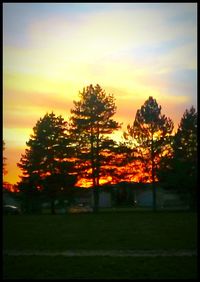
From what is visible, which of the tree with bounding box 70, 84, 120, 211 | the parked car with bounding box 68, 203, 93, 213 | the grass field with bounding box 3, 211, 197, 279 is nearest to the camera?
the grass field with bounding box 3, 211, 197, 279

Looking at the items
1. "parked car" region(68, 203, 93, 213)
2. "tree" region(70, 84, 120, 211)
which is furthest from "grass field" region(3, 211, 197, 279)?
"parked car" region(68, 203, 93, 213)

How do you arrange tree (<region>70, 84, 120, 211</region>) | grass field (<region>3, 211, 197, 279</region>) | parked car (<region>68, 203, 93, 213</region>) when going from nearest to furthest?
grass field (<region>3, 211, 197, 279</region>) → tree (<region>70, 84, 120, 211</region>) → parked car (<region>68, 203, 93, 213</region>)

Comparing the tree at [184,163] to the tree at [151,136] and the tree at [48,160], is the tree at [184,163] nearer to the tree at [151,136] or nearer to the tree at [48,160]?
the tree at [151,136]

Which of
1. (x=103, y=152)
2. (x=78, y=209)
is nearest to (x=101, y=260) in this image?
(x=103, y=152)

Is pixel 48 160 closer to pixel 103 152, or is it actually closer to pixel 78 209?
pixel 103 152

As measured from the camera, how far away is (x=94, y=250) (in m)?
14.9

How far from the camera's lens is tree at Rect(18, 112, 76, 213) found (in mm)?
46781

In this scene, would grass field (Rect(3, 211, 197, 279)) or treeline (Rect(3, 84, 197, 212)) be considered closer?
grass field (Rect(3, 211, 197, 279))

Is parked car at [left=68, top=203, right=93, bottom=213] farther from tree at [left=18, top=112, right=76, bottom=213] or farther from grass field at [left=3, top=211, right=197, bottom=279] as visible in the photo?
grass field at [left=3, top=211, right=197, bottom=279]

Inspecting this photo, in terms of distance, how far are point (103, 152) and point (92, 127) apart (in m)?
3.34

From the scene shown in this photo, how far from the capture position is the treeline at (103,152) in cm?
4603

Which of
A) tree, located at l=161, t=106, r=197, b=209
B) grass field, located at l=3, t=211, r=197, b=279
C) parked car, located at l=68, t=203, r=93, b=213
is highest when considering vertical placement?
tree, located at l=161, t=106, r=197, b=209

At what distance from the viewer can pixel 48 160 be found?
1870 inches

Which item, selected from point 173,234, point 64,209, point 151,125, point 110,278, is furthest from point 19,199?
point 110,278
